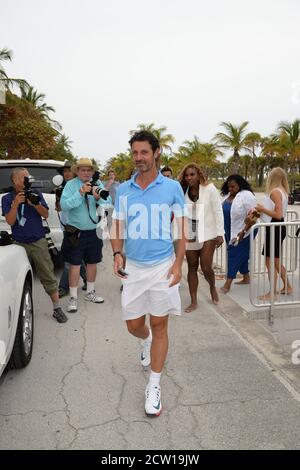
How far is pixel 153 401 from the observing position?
278cm

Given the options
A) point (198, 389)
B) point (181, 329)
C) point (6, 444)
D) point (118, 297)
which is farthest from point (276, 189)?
point (6, 444)

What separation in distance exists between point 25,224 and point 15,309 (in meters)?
1.39

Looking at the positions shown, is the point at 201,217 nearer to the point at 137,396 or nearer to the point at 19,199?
the point at 19,199

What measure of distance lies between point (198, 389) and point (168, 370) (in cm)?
39

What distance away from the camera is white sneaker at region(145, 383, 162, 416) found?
108 inches

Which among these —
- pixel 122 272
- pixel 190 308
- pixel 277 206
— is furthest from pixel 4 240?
pixel 277 206

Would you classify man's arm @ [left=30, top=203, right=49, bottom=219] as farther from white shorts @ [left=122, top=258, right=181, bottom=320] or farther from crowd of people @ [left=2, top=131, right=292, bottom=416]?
white shorts @ [left=122, top=258, right=181, bottom=320]

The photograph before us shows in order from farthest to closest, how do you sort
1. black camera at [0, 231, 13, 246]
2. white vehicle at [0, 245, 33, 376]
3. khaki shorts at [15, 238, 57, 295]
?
khaki shorts at [15, 238, 57, 295] < black camera at [0, 231, 13, 246] < white vehicle at [0, 245, 33, 376]

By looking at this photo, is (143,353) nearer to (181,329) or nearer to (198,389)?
(198,389)

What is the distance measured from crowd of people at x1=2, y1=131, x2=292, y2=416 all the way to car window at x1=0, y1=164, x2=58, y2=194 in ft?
1.12

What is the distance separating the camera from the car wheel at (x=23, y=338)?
3252mm

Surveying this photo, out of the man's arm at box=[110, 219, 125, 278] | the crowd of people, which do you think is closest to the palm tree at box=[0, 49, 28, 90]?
the crowd of people

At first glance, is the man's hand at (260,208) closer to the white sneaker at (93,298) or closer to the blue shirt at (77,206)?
the blue shirt at (77,206)
